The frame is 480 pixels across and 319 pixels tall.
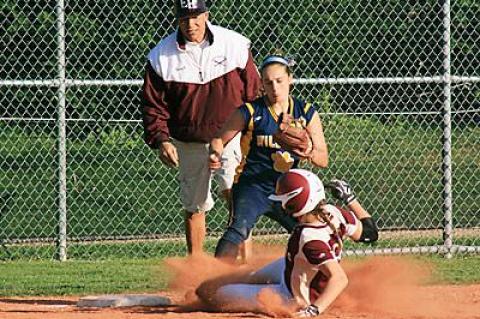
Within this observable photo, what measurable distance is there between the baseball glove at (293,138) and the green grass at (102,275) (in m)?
1.68

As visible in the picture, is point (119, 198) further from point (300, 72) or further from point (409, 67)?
point (409, 67)

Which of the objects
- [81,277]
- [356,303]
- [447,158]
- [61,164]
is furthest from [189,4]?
[447,158]

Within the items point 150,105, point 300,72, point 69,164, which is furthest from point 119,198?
point 150,105

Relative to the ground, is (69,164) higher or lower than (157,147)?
lower

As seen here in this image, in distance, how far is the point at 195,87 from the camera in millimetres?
8617

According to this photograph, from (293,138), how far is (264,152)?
369mm

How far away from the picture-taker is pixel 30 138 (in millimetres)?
12734

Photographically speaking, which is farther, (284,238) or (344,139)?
(344,139)

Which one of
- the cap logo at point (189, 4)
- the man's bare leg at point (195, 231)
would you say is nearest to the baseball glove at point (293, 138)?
the cap logo at point (189, 4)

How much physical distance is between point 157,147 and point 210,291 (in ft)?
4.82

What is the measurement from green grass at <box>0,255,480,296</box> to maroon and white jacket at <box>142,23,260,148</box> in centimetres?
106

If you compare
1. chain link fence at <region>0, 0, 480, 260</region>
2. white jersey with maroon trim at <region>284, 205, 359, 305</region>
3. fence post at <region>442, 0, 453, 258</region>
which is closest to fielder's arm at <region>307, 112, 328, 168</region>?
white jersey with maroon trim at <region>284, 205, 359, 305</region>

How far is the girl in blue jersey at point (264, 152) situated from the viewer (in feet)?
25.0

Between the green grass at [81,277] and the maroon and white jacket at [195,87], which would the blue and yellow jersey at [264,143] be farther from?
the green grass at [81,277]
